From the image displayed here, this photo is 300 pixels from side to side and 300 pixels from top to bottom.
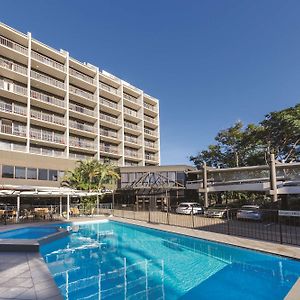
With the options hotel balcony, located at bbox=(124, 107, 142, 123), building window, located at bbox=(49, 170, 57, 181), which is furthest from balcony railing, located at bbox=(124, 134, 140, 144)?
building window, located at bbox=(49, 170, 57, 181)

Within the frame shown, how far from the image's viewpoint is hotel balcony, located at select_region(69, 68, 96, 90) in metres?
42.2

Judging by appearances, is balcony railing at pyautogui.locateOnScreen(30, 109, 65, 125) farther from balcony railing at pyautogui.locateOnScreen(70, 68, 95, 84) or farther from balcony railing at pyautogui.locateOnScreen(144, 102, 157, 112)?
balcony railing at pyautogui.locateOnScreen(144, 102, 157, 112)

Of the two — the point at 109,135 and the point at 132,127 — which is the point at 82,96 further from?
the point at 132,127

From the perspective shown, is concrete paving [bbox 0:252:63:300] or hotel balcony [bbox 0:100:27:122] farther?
hotel balcony [bbox 0:100:27:122]

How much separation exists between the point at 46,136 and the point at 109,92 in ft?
46.9

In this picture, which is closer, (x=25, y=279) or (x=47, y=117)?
(x=25, y=279)

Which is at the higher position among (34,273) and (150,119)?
(150,119)

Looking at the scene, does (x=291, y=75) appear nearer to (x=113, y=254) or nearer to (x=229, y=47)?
(x=229, y=47)

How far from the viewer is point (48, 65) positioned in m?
38.0

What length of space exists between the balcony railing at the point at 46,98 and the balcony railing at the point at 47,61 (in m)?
4.21

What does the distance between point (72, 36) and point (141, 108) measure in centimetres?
2199

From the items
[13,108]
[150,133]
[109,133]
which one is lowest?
[109,133]

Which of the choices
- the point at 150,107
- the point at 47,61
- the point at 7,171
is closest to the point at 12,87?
the point at 47,61

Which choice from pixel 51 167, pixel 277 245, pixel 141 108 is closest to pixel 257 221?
pixel 277 245
